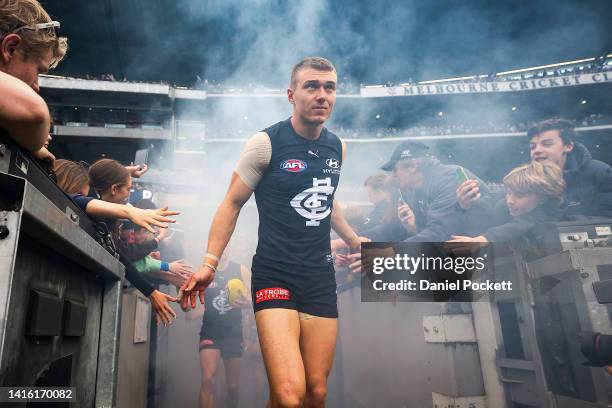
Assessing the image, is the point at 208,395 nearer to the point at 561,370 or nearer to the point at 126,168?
the point at 126,168

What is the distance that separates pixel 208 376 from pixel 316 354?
2855 mm

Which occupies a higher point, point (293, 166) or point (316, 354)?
point (293, 166)

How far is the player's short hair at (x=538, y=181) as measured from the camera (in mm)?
5281

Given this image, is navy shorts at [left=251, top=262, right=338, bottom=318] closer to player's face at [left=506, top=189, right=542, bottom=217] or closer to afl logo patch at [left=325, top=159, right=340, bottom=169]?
afl logo patch at [left=325, top=159, right=340, bottom=169]

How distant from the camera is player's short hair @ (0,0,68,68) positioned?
55.3 inches

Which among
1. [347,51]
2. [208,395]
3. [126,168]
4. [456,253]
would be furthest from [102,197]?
[347,51]

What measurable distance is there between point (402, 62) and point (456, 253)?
75.2 ft

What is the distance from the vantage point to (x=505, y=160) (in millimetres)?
24547

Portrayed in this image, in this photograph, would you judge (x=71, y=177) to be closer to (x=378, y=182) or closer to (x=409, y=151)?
(x=409, y=151)

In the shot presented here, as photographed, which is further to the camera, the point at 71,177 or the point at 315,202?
the point at 71,177

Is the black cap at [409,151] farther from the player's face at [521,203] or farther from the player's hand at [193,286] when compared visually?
the player's hand at [193,286]

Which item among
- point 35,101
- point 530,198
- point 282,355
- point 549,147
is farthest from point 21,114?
point 549,147

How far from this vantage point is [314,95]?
262 cm

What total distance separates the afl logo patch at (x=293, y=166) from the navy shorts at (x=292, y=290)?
60 centimetres
